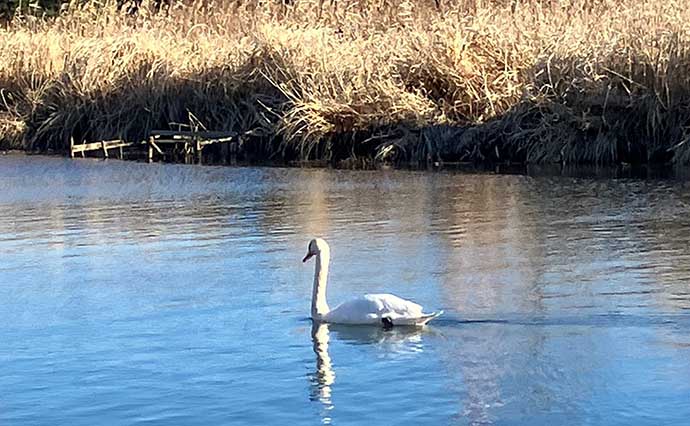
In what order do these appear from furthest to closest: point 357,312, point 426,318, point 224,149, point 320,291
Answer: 1. point 224,149
2. point 320,291
3. point 357,312
4. point 426,318

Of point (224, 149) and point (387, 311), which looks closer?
point (387, 311)

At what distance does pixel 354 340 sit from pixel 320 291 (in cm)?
58

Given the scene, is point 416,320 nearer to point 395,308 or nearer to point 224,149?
point 395,308

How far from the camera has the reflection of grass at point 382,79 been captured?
60.4 ft

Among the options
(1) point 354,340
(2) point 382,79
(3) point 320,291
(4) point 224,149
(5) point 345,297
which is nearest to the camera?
(1) point 354,340

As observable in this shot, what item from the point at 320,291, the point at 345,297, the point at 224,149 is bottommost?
the point at 345,297

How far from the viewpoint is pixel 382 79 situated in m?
20.2

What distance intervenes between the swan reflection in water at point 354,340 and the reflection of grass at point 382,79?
975 centimetres

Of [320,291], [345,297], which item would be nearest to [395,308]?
[320,291]

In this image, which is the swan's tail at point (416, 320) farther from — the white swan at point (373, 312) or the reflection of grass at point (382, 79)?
the reflection of grass at point (382, 79)

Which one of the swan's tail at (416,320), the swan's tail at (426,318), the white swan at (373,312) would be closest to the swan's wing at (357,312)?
the white swan at (373,312)

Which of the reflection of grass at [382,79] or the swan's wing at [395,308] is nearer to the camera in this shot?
the swan's wing at [395,308]

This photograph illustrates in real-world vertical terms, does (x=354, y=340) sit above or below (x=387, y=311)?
below

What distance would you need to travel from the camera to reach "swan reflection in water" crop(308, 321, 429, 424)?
782 cm
